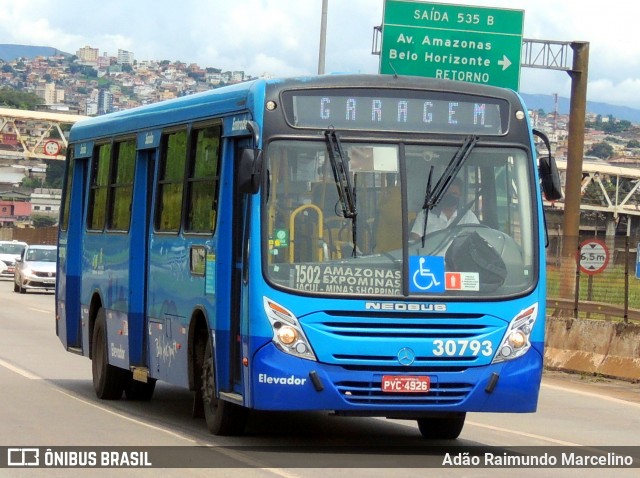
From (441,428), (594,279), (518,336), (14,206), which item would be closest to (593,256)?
(594,279)

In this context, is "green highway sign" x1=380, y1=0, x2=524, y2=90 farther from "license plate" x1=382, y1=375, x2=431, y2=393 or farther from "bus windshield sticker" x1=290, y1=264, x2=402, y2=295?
"license plate" x1=382, y1=375, x2=431, y2=393

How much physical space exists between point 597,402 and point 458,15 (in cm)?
1112

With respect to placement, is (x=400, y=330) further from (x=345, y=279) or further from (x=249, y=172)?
(x=249, y=172)

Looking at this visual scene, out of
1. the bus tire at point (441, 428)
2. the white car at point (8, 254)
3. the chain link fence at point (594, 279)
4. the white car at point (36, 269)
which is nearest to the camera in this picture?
the bus tire at point (441, 428)

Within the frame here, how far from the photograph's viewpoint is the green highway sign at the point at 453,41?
1085 inches

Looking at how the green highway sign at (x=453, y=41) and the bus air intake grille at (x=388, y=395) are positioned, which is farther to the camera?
the green highway sign at (x=453, y=41)

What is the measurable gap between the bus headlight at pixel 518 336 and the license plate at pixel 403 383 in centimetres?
61

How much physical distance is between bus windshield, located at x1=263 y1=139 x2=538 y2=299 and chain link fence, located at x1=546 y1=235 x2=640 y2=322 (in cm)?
1081

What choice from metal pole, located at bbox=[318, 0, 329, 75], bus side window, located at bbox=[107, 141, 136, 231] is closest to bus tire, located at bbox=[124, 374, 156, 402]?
bus side window, located at bbox=[107, 141, 136, 231]

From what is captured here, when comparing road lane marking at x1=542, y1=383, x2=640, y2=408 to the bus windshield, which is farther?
road lane marking at x1=542, y1=383, x2=640, y2=408

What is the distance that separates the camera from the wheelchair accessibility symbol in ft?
38.3

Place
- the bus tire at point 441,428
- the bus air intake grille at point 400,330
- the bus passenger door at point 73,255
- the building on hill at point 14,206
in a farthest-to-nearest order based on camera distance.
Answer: the building on hill at point 14,206 → the bus passenger door at point 73,255 → the bus tire at point 441,428 → the bus air intake grille at point 400,330

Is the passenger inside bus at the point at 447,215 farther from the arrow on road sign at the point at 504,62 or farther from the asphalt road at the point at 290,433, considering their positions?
the arrow on road sign at the point at 504,62

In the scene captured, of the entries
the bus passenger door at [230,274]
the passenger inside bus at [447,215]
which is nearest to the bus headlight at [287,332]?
the bus passenger door at [230,274]
